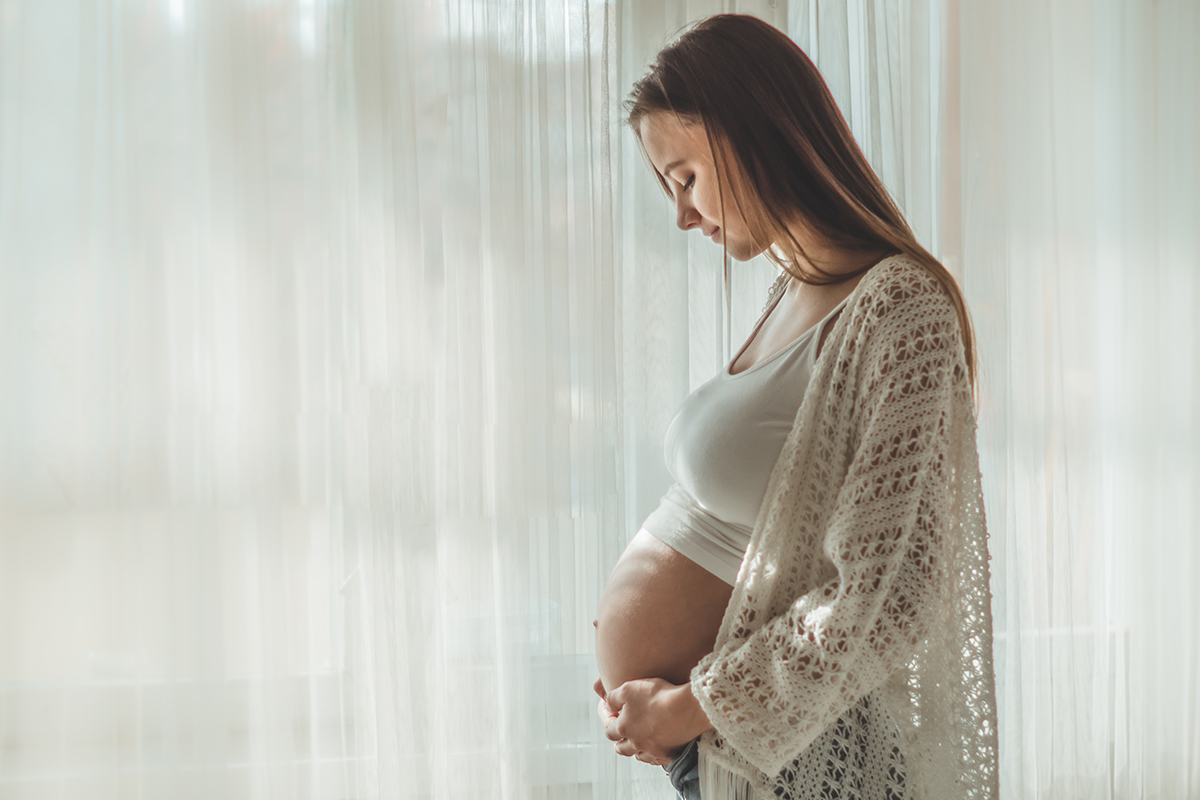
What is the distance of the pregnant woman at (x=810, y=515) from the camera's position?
2.12 feet

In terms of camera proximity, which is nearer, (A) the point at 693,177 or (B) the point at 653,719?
(B) the point at 653,719

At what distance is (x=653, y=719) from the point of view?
29.4 inches

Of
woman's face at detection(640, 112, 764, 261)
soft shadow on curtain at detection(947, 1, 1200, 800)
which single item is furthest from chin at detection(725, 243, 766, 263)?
soft shadow on curtain at detection(947, 1, 1200, 800)

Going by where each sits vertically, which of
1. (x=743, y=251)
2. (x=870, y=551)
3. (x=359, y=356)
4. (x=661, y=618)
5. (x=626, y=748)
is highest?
(x=743, y=251)

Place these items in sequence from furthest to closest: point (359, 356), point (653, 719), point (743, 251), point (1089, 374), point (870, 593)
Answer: point (1089, 374), point (359, 356), point (743, 251), point (653, 719), point (870, 593)

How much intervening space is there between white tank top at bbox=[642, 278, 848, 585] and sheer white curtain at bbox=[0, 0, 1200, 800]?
0.45 meters

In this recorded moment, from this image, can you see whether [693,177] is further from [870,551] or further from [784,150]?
[870,551]

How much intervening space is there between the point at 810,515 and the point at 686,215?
0.39 meters

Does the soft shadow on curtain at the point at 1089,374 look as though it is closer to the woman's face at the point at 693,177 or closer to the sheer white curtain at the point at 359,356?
the sheer white curtain at the point at 359,356

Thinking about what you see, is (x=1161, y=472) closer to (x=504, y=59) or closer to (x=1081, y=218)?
(x=1081, y=218)

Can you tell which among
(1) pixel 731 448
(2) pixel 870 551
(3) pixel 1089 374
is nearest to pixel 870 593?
(2) pixel 870 551

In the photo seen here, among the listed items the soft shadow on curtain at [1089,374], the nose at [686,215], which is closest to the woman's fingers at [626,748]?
the nose at [686,215]

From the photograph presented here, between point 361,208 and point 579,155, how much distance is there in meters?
0.34

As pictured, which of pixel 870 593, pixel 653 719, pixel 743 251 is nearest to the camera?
pixel 870 593
